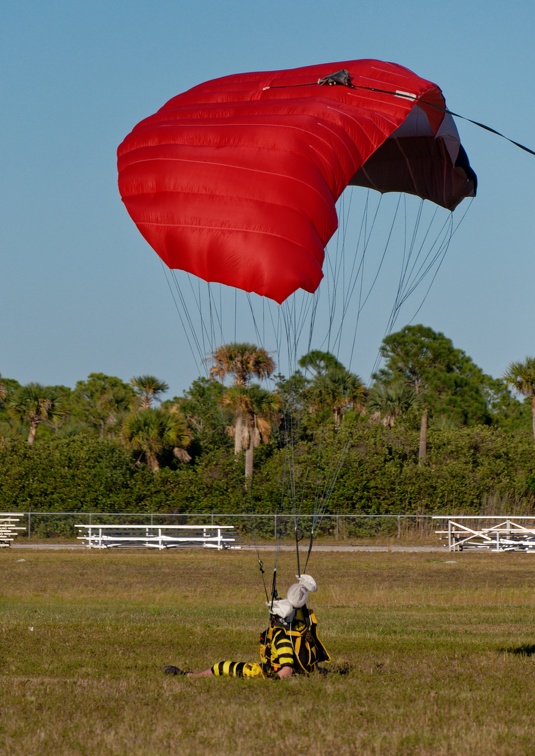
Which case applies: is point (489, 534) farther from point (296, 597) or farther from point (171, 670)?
point (296, 597)

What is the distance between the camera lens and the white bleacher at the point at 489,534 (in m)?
38.5

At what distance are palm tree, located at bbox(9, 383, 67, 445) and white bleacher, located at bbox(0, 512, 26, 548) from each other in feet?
38.2

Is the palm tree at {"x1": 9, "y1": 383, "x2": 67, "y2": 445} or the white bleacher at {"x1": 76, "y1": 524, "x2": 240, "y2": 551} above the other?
the palm tree at {"x1": 9, "y1": 383, "x2": 67, "y2": 445}

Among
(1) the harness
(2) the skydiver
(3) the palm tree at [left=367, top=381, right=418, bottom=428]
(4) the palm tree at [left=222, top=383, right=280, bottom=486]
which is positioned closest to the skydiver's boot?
(2) the skydiver

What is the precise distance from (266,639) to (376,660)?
1.99 meters

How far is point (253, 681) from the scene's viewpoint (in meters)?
10.8

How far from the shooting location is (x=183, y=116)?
1342 centimetres

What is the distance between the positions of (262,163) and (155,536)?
1227 inches

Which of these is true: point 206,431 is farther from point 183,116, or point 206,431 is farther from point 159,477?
point 183,116

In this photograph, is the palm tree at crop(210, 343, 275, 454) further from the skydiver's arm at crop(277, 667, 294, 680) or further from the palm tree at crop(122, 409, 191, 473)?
the skydiver's arm at crop(277, 667, 294, 680)

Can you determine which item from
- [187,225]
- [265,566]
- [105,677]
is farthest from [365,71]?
[265,566]

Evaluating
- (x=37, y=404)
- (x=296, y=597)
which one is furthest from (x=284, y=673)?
(x=37, y=404)

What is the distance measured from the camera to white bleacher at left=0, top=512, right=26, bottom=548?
132ft

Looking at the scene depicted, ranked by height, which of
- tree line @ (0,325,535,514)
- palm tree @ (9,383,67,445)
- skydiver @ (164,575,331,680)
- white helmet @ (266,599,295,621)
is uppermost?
palm tree @ (9,383,67,445)
